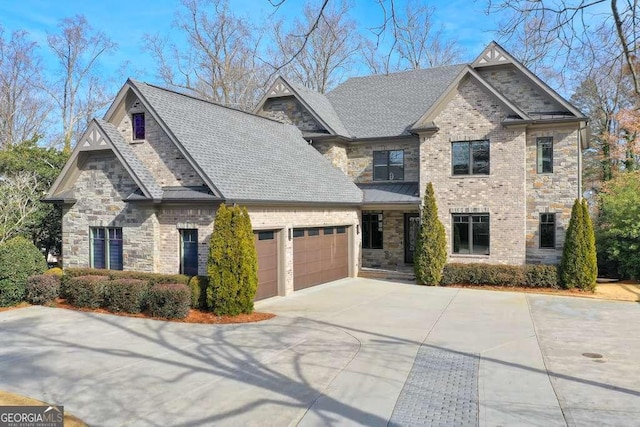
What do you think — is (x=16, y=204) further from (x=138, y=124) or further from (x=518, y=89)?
(x=518, y=89)

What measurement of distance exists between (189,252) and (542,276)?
12284 millimetres

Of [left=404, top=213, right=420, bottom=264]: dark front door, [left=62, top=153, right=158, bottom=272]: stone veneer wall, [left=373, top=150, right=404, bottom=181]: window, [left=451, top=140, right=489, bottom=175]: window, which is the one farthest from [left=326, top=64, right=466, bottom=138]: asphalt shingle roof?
[left=62, top=153, right=158, bottom=272]: stone veneer wall

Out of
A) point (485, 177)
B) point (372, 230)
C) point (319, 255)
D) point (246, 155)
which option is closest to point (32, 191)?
point (246, 155)

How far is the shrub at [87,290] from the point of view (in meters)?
13.0

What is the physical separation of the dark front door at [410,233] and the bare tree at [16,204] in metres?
15.5

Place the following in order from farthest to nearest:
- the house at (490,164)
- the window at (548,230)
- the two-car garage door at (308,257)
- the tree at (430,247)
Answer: the window at (548,230) < the house at (490,164) < the tree at (430,247) < the two-car garage door at (308,257)

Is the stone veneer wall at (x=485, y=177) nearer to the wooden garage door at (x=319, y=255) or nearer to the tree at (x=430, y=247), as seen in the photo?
the tree at (x=430, y=247)

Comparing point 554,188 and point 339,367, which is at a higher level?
point 554,188

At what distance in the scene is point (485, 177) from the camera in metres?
18.2

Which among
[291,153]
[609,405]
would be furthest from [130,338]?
[291,153]

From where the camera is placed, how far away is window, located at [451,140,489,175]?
1833 cm

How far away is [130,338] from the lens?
33.0 ft

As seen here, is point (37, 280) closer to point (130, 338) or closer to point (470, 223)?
point (130, 338)

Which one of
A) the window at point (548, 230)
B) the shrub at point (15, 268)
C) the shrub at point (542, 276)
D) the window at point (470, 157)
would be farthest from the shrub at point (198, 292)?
the window at point (548, 230)
